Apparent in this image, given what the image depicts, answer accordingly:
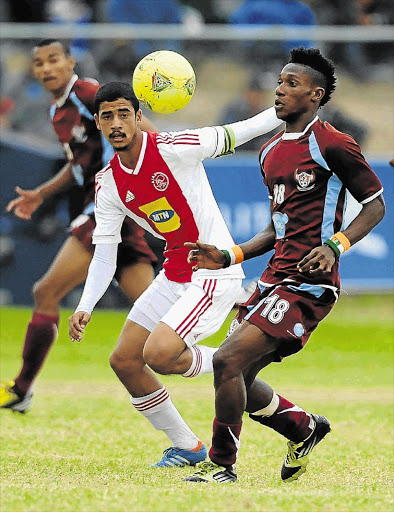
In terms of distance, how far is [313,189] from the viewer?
601 cm

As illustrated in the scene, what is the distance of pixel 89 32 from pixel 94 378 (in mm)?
4725

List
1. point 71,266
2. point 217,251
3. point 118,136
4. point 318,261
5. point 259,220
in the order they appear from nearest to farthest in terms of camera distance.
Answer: point 318,261
point 217,251
point 118,136
point 71,266
point 259,220

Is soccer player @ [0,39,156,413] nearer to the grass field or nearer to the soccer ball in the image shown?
the grass field

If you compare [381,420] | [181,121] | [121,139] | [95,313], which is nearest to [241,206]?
[181,121]

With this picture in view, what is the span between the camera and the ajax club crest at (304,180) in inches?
236

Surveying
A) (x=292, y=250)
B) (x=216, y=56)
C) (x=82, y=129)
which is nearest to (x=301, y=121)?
(x=292, y=250)

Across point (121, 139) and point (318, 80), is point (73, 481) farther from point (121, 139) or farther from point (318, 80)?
point (318, 80)

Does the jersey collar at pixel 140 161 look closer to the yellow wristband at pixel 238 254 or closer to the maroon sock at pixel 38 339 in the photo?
the yellow wristband at pixel 238 254

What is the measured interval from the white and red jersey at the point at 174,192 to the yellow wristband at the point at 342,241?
3.71 ft

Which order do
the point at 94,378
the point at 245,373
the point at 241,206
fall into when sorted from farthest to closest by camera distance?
the point at 241,206, the point at 94,378, the point at 245,373

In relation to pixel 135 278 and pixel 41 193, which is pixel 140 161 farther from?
pixel 41 193

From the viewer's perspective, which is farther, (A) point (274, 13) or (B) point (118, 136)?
(A) point (274, 13)

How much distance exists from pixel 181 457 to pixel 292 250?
172 cm

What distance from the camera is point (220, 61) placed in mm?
13648
